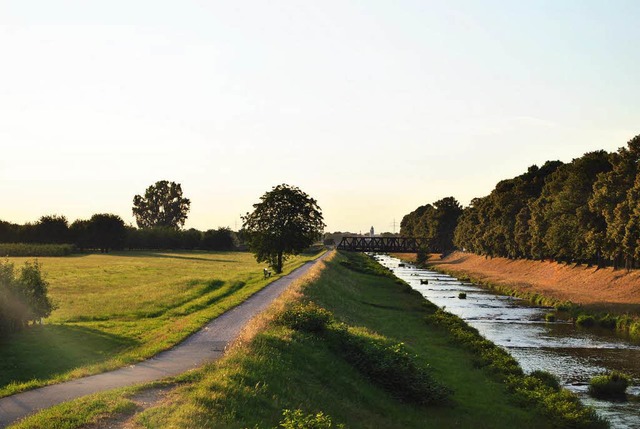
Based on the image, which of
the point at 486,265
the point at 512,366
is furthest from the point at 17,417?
the point at 486,265

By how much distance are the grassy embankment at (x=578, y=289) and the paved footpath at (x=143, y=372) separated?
34.4 m

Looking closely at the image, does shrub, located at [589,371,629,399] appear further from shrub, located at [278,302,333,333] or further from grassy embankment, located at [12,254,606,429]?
shrub, located at [278,302,333,333]

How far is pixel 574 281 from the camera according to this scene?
92.6m

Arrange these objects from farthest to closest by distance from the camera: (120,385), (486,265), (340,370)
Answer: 1. (486,265)
2. (340,370)
3. (120,385)

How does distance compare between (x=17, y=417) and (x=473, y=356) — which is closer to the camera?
(x=17, y=417)

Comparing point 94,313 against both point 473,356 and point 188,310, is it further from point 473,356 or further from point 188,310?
point 473,356

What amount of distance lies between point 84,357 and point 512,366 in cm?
2277

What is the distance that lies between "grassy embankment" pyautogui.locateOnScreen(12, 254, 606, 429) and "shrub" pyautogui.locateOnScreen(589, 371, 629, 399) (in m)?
2.82

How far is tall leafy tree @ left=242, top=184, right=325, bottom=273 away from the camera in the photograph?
79.4m

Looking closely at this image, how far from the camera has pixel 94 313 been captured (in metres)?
45.2

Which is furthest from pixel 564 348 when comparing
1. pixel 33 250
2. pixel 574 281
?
pixel 33 250

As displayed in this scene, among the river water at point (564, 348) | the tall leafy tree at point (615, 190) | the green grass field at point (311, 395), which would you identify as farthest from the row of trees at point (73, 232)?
the green grass field at point (311, 395)

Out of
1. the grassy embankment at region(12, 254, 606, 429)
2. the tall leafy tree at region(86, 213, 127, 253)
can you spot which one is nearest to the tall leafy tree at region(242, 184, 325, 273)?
the grassy embankment at region(12, 254, 606, 429)

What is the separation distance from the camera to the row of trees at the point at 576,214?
75188 millimetres
